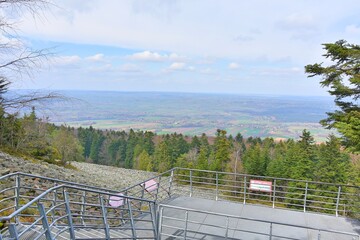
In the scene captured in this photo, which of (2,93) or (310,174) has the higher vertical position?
(2,93)

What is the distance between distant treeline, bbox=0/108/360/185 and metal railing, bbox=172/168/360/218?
1.80 metres

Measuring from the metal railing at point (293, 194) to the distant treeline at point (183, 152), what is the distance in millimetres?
1801

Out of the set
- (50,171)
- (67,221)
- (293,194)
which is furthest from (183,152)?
(67,221)

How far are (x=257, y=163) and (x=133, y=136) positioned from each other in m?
44.8

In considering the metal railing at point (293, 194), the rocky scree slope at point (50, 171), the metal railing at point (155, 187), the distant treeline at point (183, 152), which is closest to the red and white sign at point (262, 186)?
the metal railing at point (293, 194)

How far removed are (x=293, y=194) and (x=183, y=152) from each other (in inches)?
1489

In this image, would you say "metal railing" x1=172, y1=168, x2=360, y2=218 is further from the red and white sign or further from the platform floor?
the platform floor

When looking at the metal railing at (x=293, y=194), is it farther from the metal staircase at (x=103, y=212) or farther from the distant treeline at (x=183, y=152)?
the distant treeline at (x=183, y=152)

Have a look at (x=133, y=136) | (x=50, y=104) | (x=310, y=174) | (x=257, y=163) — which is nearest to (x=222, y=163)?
(x=257, y=163)

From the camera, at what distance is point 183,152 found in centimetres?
6356

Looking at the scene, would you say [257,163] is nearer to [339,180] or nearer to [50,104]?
[339,180]

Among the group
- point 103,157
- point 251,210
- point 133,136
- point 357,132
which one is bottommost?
point 103,157

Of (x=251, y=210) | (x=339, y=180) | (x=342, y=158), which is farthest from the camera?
(x=342, y=158)

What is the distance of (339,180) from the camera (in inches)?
1171
